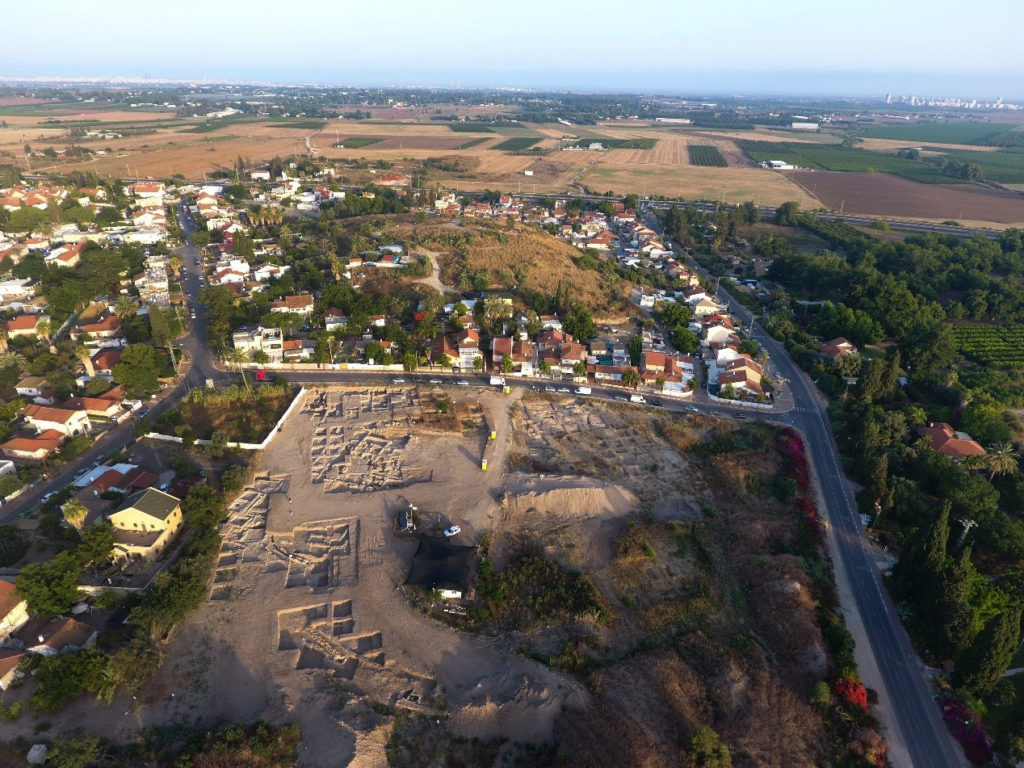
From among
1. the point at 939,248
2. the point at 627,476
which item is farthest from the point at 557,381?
the point at 939,248

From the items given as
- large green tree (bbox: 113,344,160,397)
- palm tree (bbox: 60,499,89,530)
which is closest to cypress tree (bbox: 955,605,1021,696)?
palm tree (bbox: 60,499,89,530)

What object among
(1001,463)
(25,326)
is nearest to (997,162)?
(1001,463)

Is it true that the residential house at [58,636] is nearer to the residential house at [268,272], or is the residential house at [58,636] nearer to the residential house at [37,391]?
the residential house at [37,391]

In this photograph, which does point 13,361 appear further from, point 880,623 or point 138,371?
point 880,623

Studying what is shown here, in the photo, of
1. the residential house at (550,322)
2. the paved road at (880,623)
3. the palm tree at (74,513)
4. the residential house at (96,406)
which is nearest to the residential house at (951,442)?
the paved road at (880,623)

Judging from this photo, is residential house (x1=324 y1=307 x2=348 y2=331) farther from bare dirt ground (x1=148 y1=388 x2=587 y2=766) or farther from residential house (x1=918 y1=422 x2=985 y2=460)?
residential house (x1=918 y1=422 x2=985 y2=460)
